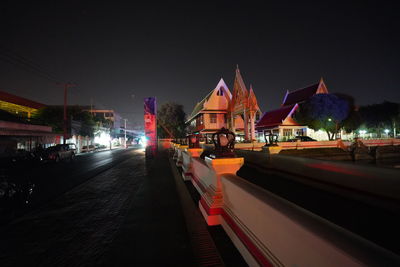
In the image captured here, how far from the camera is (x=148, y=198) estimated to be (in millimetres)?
5758

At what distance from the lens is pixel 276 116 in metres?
27.2

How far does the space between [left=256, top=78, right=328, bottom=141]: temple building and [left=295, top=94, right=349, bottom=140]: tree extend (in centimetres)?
162

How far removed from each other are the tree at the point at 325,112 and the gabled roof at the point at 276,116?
187 centimetres

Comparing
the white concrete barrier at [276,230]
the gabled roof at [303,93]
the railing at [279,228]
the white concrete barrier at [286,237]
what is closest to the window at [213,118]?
the gabled roof at [303,93]

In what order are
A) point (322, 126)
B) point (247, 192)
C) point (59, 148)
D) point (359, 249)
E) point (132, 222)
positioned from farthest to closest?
point (322, 126) → point (59, 148) → point (132, 222) → point (247, 192) → point (359, 249)

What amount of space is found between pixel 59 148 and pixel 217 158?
19158 mm

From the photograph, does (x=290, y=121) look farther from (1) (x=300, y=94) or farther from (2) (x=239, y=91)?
(2) (x=239, y=91)

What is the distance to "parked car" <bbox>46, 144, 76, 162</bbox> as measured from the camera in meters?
15.9

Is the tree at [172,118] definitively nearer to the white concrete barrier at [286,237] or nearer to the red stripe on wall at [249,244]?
the red stripe on wall at [249,244]

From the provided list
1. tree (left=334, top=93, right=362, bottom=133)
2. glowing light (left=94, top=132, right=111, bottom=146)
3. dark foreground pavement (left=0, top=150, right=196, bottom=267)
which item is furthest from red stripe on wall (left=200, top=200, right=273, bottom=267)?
glowing light (left=94, top=132, right=111, bottom=146)

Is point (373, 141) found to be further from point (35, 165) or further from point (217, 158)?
point (35, 165)

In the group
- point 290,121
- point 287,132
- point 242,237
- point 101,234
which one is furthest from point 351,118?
point 101,234

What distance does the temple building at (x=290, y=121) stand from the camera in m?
25.2

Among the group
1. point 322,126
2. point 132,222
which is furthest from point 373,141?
point 132,222
